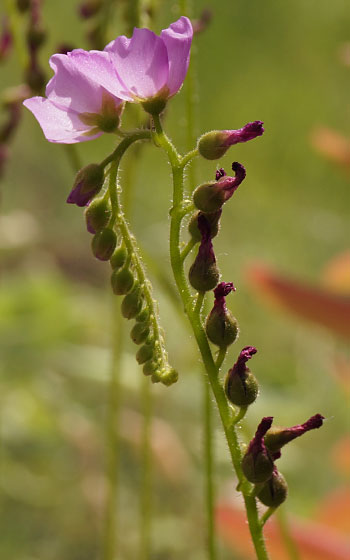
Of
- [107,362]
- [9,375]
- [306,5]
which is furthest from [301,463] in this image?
[306,5]

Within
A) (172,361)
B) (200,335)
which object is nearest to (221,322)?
(200,335)

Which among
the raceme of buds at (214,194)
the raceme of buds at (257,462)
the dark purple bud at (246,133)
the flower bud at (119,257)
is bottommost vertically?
the raceme of buds at (257,462)

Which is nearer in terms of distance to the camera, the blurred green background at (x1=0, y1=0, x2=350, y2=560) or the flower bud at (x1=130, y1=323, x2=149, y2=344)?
the flower bud at (x1=130, y1=323, x2=149, y2=344)

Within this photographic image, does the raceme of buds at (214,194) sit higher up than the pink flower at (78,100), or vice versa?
the pink flower at (78,100)

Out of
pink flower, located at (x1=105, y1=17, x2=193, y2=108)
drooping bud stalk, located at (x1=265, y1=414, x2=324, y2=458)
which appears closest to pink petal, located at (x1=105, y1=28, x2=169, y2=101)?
pink flower, located at (x1=105, y1=17, x2=193, y2=108)

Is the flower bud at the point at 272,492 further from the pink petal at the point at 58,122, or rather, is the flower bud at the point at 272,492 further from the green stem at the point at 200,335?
the pink petal at the point at 58,122

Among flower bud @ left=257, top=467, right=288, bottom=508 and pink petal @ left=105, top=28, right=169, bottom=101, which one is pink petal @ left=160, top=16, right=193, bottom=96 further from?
flower bud @ left=257, top=467, right=288, bottom=508

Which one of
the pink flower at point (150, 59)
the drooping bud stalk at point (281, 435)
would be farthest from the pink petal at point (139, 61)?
the drooping bud stalk at point (281, 435)
